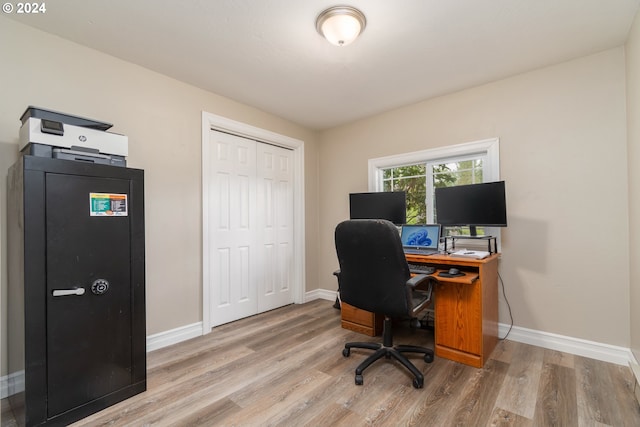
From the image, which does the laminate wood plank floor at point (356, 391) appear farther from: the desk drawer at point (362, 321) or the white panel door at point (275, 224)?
the white panel door at point (275, 224)

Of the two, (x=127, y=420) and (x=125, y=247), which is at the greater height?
(x=125, y=247)

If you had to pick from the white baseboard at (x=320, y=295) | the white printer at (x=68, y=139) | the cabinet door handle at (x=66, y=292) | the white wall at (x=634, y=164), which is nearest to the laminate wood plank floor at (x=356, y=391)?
the white wall at (x=634, y=164)

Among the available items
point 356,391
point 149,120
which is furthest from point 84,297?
point 356,391

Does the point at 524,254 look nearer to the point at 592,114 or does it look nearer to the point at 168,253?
the point at 592,114

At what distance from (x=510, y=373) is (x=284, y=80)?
3027mm

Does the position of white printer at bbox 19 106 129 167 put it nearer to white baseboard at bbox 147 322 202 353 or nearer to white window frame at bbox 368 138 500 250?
white baseboard at bbox 147 322 202 353

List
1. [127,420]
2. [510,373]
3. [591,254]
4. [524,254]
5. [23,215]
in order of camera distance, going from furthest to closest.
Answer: [524,254], [591,254], [510,373], [127,420], [23,215]

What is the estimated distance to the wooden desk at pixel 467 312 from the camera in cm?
212

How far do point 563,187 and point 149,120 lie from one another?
3601 mm

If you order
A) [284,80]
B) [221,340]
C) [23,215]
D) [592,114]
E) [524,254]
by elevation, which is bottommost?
[221,340]

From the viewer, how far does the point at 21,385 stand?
4.91 ft

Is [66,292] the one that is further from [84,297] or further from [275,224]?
[275,224]

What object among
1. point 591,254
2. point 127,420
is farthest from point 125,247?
point 591,254

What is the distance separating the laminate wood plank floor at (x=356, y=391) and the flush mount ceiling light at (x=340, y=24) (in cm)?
236
